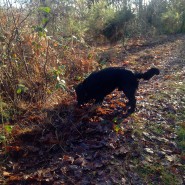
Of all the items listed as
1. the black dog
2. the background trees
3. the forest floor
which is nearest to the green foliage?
the forest floor

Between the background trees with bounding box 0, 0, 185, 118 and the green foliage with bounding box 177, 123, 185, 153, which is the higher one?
the background trees with bounding box 0, 0, 185, 118

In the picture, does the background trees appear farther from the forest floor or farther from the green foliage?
the green foliage

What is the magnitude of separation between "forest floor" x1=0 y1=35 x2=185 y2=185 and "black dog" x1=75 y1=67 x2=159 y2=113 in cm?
24

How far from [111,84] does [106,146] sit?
4.25 feet

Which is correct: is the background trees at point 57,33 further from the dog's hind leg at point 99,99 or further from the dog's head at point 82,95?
the dog's hind leg at point 99,99

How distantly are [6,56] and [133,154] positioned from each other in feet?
9.79

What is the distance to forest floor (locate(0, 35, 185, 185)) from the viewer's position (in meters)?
3.47

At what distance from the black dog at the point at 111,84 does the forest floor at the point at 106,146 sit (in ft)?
0.79

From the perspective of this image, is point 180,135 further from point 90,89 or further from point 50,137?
point 50,137

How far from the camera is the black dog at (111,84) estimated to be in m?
4.70

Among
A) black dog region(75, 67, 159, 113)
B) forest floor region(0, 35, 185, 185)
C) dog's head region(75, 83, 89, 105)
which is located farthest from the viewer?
dog's head region(75, 83, 89, 105)

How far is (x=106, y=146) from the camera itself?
400 cm

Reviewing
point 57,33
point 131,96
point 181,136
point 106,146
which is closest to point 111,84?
point 131,96

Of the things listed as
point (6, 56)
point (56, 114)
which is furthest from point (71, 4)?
point (56, 114)
